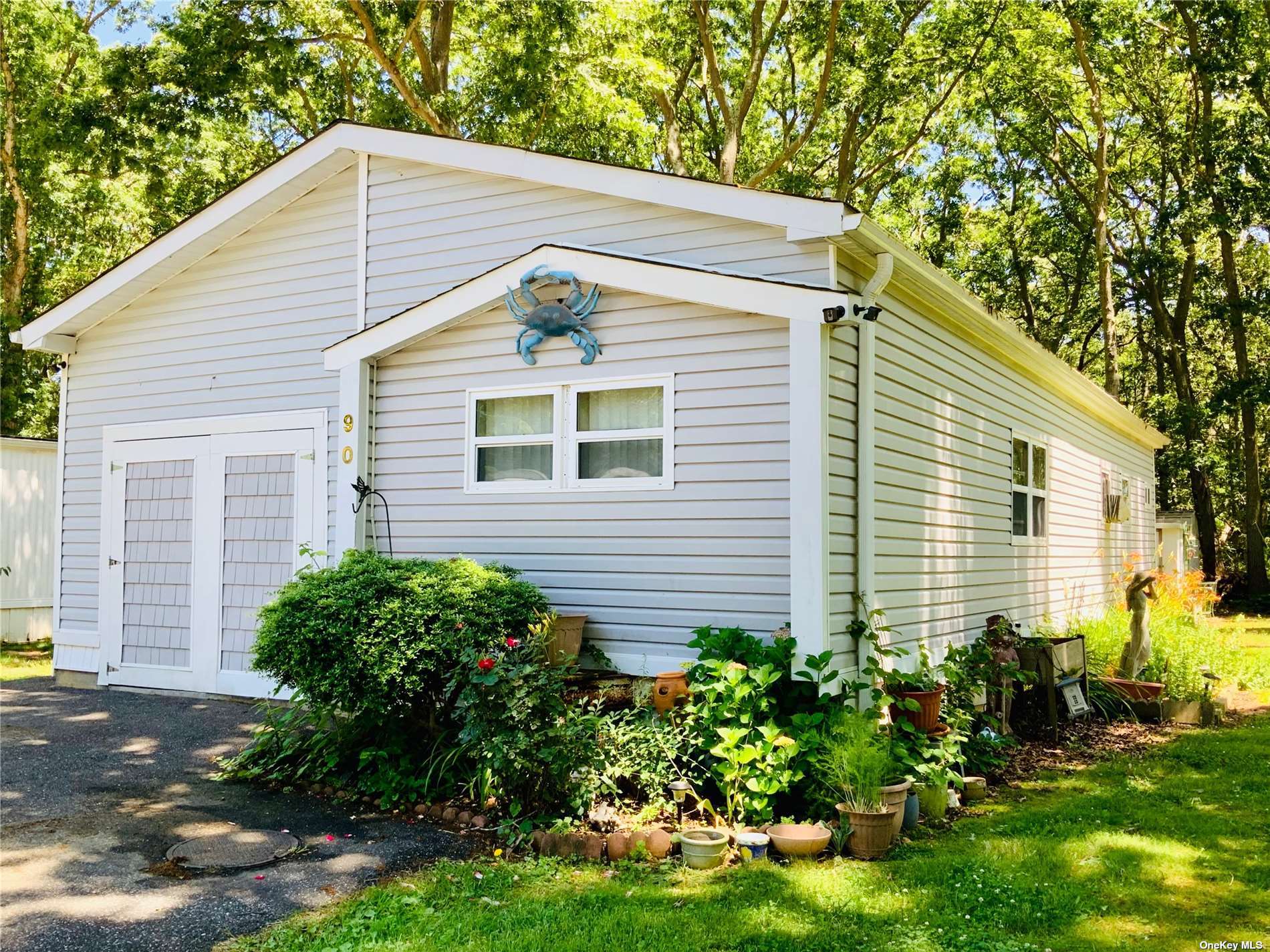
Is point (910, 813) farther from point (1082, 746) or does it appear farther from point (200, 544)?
point (200, 544)

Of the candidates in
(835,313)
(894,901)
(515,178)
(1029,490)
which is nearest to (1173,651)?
(1029,490)

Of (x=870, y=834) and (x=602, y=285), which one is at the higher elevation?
(x=602, y=285)

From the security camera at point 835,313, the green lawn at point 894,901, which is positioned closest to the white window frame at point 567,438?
the security camera at point 835,313

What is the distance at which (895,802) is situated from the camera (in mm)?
5457

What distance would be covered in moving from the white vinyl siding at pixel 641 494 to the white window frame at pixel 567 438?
48 mm

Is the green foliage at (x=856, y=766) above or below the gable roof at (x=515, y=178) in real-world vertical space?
below

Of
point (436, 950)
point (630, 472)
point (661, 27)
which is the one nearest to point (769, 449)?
point (630, 472)

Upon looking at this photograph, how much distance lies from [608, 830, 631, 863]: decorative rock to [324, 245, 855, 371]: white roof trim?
3.20m

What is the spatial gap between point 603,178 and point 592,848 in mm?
4635

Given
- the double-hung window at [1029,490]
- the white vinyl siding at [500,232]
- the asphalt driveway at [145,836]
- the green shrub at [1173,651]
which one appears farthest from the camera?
the double-hung window at [1029,490]

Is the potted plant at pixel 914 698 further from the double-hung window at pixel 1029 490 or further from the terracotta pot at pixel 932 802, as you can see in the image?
the double-hung window at pixel 1029 490

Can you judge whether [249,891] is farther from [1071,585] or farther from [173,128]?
[173,128]

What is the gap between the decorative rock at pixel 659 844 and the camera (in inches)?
202

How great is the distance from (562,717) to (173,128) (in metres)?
13.2
